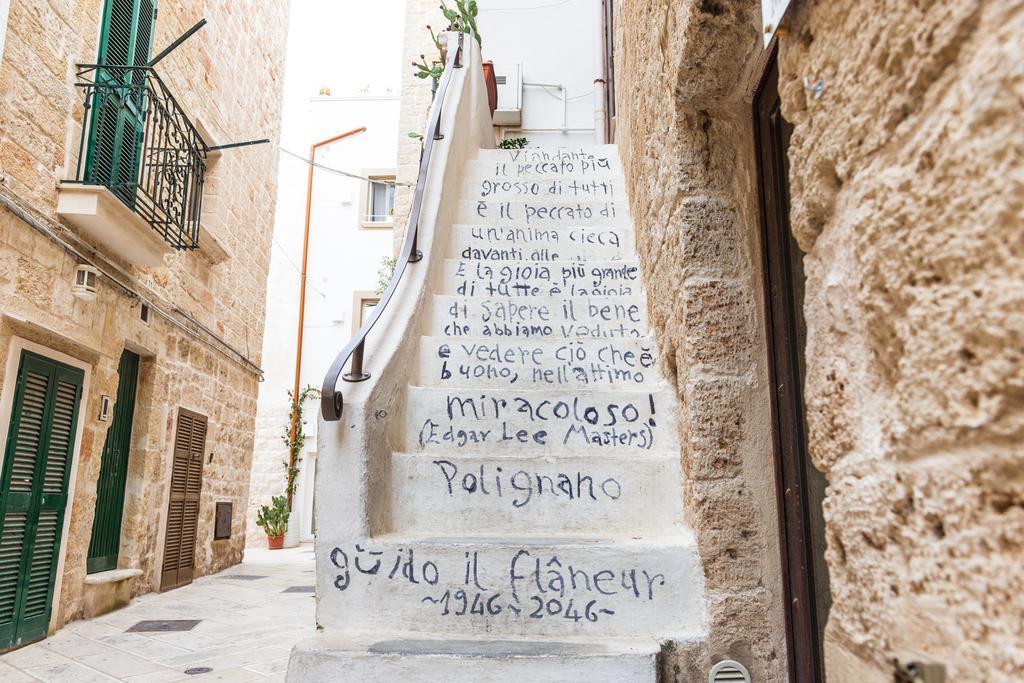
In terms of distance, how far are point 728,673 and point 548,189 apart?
344cm

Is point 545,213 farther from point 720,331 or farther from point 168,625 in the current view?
point 168,625

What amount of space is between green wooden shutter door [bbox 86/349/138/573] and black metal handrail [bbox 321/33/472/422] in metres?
3.55

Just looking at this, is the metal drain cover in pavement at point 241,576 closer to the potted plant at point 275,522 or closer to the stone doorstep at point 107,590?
the stone doorstep at point 107,590

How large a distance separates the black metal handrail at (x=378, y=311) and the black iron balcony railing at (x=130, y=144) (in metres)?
2.21

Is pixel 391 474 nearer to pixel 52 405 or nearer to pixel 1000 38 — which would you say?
pixel 1000 38

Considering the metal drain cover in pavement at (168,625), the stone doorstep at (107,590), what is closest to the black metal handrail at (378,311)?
the metal drain cover in pavement at (168,625)

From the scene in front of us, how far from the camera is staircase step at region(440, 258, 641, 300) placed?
11.9 feet

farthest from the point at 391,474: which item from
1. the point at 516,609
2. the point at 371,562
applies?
the point at 516,609

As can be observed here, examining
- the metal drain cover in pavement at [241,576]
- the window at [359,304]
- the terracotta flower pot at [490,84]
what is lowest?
the metal drain cover in pavement at [241,576]

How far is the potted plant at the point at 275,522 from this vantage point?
1244 centimetres

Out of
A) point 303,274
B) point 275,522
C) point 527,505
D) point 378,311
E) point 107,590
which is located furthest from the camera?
point 303,274

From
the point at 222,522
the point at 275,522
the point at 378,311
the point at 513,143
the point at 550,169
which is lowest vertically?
the point at 275,522

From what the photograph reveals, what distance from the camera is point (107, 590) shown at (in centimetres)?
550

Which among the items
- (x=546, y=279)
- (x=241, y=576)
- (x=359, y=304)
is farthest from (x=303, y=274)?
(x=546, y=279)
